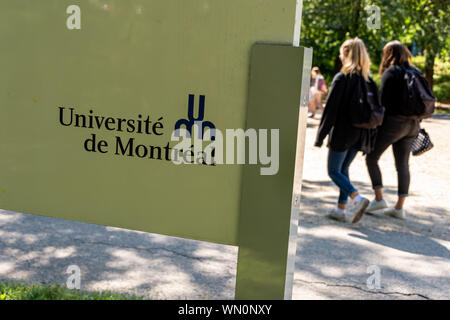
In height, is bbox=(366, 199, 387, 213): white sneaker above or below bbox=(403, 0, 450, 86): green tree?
below

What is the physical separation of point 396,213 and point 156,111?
14.9ft

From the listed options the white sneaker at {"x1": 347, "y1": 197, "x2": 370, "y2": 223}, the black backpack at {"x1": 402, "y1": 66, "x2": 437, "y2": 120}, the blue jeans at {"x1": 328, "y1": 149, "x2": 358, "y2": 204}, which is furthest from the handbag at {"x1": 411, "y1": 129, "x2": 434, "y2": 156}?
the white sneaker at {"x1": 347, "y1": 197, "x2": 370, "y2": 223}

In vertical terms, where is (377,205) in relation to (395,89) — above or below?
below

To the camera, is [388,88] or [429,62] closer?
[388,88]

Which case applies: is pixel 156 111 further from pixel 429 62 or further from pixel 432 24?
pixel 429 62

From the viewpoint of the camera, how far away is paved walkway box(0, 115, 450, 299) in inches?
167

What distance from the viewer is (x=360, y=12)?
1634 cm

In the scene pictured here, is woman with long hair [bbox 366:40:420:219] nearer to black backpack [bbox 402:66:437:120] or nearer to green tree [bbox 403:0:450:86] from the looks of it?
black backpack [bbox 402:66:437:120]

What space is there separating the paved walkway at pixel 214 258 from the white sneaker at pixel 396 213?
137mm

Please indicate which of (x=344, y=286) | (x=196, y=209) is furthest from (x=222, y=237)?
(x=344, y=286)

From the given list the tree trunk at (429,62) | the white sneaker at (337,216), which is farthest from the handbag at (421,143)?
the tree trunk at (429,62)

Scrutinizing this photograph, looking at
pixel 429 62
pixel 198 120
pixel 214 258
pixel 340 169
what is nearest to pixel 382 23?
pixel 429 62

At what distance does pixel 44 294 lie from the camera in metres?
3.54

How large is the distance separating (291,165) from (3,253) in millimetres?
3122
